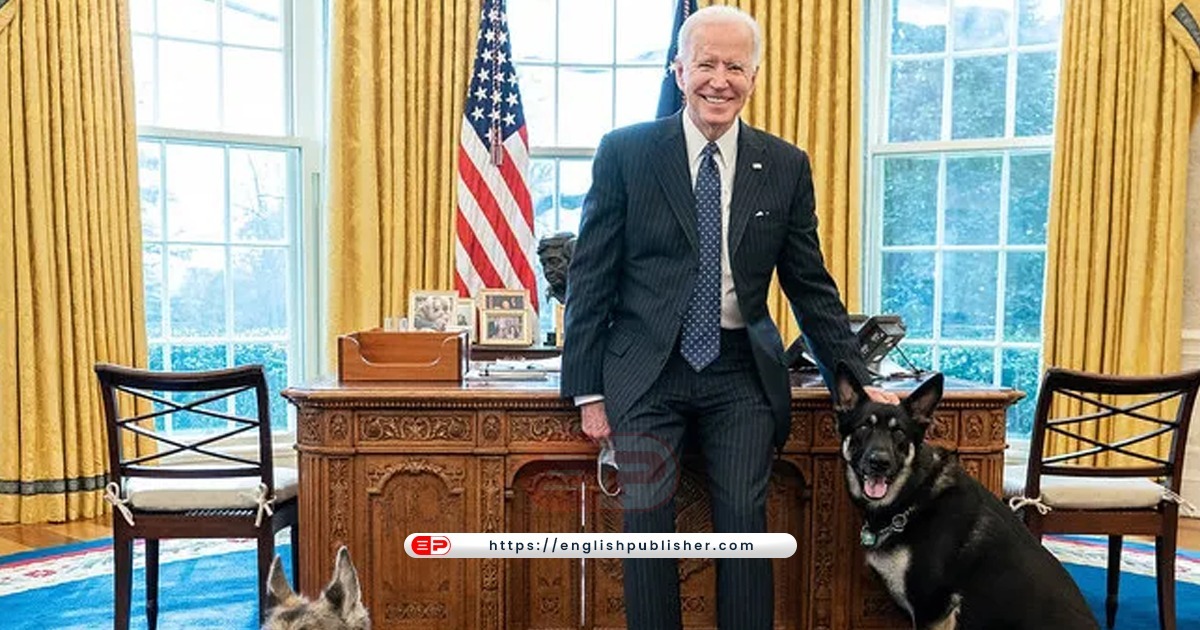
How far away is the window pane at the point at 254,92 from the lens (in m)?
4.79

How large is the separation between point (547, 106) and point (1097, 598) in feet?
11.9

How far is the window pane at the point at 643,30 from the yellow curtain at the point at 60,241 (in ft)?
8.46

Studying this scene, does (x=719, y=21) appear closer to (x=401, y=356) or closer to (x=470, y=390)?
(x=470, y=390)

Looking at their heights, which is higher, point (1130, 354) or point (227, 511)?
point (1130, 354)

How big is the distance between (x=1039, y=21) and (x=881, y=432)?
3.60 m

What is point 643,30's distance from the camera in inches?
200

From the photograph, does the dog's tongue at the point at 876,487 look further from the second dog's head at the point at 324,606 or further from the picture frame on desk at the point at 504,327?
the picture frame on desk at the point at 504,327

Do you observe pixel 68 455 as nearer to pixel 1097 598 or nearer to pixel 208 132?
pixel 208 132

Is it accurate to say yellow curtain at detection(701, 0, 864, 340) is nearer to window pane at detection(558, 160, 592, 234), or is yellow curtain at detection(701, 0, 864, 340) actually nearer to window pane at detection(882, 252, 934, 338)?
window pane at detection(882, 252, 934, 338)

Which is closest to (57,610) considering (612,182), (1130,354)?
(612,182)

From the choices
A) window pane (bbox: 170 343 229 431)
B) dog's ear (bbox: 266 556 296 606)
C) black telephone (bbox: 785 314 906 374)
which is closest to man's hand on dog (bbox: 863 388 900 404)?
black telephone (bbox: 785 314 906 374)

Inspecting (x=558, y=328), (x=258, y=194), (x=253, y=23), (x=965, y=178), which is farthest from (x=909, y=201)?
(x=253, y=23)

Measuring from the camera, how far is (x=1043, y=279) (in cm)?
475

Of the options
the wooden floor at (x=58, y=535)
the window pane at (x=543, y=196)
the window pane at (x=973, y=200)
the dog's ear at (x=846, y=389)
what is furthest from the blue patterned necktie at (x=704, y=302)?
the window pane at (x=973, y=200)
